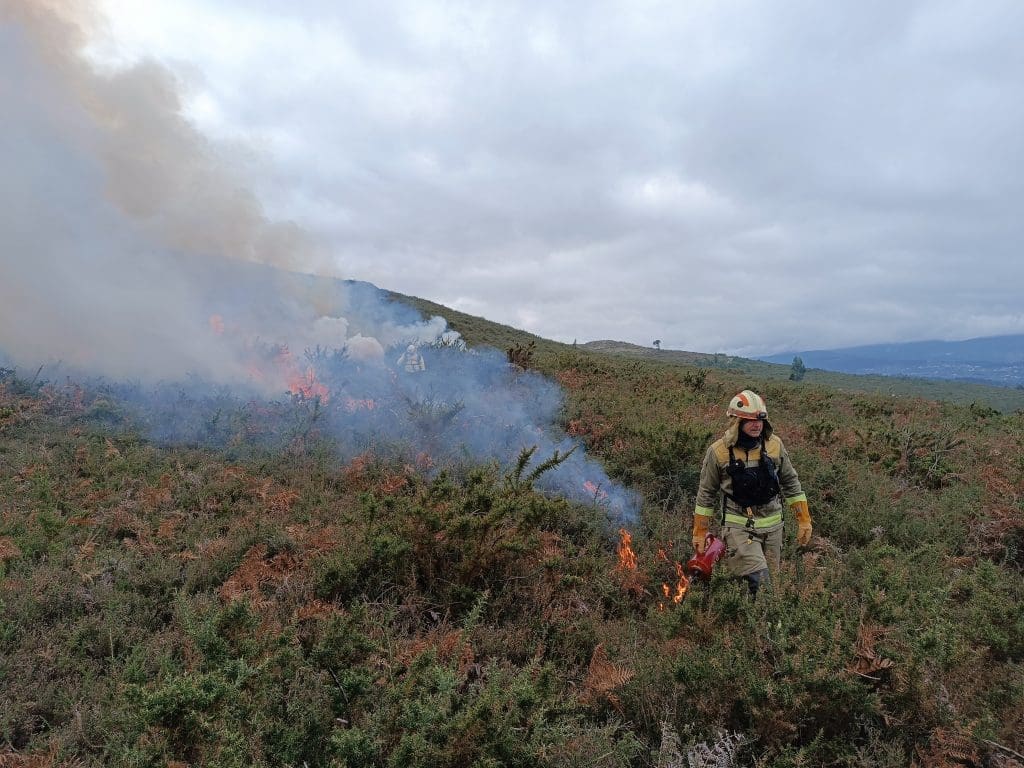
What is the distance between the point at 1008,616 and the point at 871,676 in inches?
83.0

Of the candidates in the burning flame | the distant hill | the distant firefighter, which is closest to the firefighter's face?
the burning flame

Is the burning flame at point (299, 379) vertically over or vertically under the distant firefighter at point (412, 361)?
under

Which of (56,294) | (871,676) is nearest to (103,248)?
(56,294)

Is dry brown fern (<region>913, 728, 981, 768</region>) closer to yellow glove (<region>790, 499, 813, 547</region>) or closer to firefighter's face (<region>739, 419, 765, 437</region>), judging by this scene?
yellow glove (<region>790, 499, 813, 547</region>)

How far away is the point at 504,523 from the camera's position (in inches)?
211

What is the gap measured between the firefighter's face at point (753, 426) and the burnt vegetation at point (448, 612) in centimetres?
142

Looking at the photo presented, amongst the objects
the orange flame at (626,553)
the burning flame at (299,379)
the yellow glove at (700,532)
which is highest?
the burning flame at (299,379)

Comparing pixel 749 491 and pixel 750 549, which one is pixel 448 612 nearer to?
pixel 750 549

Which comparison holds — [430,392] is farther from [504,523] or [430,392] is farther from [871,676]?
[871,676]

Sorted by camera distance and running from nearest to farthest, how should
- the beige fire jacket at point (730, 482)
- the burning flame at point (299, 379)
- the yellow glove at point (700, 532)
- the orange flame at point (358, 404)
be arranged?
the beige fire jacket at point (730, 482), the yellow glove at point (700, 532), the orange flame at point (358, 404), the burning flame at point (299, 379)

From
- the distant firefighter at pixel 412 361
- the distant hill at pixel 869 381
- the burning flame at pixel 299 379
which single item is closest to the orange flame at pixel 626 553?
the burning flame at pixel 299 379

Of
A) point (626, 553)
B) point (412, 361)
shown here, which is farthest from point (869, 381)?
point (626, 553)

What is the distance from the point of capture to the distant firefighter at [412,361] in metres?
12.2

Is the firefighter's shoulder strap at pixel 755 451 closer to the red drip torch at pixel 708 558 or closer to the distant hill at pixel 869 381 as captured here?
the red drip torch at pixel 708 558
